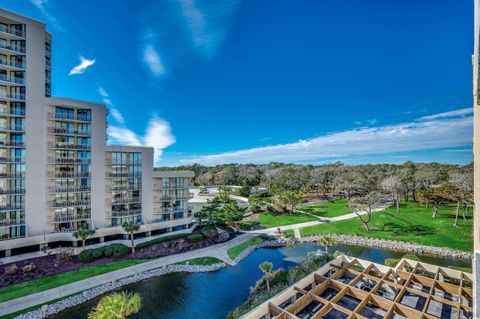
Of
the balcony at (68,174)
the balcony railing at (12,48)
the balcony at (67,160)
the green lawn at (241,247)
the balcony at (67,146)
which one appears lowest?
the green lawn at (241,247)

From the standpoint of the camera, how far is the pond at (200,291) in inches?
757

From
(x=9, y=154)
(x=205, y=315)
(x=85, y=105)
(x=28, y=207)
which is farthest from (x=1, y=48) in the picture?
(x=205, y=315)

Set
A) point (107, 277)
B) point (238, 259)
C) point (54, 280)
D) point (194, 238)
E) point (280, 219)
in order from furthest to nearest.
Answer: point (280, 219) < point (194, 238) < point (238, 259) < point (107, 277) < point (54, 280)

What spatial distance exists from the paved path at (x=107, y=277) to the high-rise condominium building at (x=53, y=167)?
762 centimetres

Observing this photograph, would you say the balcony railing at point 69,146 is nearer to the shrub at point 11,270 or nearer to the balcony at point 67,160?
the balcony at point 67,160

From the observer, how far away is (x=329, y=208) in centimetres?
5484

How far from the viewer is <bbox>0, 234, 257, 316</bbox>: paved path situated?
19.2 meters

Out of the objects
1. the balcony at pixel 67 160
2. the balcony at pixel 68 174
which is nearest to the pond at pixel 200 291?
the balcony at pixel 68 174

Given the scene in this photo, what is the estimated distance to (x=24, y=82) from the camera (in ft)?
91.0

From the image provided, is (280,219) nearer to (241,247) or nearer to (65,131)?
(241,247)

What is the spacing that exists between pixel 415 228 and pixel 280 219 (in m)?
22.1

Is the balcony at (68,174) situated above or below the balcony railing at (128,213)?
above

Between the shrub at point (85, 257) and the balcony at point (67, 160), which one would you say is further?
the balcony at point (67, 160)

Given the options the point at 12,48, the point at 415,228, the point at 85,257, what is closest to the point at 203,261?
the point at 85,257
